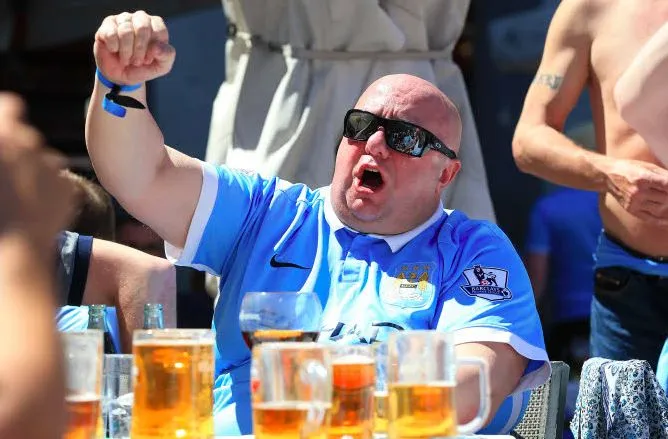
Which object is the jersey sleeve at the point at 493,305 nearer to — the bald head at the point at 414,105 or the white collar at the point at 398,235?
the white collar at the point at 398,235

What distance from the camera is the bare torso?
3988mm

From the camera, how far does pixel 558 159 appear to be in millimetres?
4129

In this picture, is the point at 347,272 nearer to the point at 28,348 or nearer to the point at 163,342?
the point at 163,342

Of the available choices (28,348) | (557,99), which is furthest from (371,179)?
(28,348)

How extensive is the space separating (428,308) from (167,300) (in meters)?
1.28

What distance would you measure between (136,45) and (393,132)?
79 cm

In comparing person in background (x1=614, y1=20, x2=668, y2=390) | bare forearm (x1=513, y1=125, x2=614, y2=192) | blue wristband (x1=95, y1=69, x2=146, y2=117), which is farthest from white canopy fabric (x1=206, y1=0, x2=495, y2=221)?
person in background (x1=614, y1=20, x2=668, y2=390)

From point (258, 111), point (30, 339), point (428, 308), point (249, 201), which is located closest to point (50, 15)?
point (258, 111)

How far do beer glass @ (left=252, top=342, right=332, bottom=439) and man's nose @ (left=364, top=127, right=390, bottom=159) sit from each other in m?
1.35

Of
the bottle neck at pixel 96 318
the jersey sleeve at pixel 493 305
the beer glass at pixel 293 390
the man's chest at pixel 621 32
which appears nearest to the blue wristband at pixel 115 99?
the bottle neck at pixel 96 318

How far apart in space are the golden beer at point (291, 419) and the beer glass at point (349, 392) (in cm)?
14

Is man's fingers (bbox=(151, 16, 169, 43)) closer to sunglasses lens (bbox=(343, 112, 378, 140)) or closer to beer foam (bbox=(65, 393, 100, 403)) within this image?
sunglasses lens (bbox=(343, 112, 378, 140))

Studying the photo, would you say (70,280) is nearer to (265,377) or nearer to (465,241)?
(465,241)

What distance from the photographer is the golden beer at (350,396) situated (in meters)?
2.12
